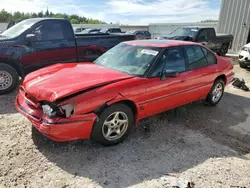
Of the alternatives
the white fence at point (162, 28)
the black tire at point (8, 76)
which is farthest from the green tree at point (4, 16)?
the black tire at point (8, 76)

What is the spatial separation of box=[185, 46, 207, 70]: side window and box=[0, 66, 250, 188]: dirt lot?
3.90ft

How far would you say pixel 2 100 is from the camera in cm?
495

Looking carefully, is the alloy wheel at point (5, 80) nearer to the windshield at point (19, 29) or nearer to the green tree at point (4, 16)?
the windshield at point (19, 29)

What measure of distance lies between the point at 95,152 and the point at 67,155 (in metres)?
0.39

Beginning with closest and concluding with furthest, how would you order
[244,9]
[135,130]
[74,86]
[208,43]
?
[74,86] < [135,130] < [208,43] < [244,9]

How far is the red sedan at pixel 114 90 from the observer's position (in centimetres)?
276

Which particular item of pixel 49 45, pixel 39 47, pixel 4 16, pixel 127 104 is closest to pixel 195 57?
pixel 127 104

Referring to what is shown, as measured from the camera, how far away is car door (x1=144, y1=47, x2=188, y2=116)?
3.54 m

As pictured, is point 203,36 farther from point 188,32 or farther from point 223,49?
point 223,49

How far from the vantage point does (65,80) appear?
3158 mm

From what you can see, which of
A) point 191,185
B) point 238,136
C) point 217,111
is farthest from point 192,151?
point 217,111

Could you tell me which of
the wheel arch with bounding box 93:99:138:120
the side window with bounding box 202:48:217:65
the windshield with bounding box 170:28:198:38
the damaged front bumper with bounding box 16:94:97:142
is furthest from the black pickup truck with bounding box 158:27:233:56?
the damaged front bumper with bounding box 16:94:97:142

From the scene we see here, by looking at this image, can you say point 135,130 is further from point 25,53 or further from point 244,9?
point 244,9

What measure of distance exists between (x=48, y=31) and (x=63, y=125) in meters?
4.02
